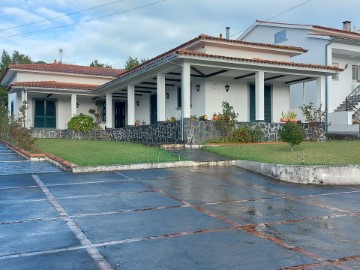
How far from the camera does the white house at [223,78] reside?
16.0 metres

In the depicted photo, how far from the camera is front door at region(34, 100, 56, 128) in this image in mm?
26156

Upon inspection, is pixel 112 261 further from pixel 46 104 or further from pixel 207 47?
pixel 46 104

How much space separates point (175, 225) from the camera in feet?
16.8

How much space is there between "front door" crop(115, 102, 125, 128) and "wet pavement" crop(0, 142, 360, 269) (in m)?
19.5

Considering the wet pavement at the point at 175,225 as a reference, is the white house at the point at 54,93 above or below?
above

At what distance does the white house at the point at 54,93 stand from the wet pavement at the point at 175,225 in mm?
16804

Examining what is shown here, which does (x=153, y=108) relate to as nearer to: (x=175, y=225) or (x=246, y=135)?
(x=246, y=135)

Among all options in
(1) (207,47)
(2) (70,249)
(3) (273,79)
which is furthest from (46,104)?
(2) (70,249)

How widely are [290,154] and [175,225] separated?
8.00m

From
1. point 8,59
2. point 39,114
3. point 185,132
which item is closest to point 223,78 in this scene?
point 185,132

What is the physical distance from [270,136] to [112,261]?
1449 cm

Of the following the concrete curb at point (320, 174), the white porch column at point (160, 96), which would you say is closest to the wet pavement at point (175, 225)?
the concrete curb at point (320, 174)

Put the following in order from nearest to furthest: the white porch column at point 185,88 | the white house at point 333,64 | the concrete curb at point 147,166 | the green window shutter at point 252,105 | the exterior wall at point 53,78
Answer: the concrete curb at point 147,166 → the white porch column at point 185,88 → the green window shutter at point 252,105 → the white house at point 333,64 → the exterior wall at point 53,78

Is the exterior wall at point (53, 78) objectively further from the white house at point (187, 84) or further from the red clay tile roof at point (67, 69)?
the red clay tile roof at point (67, 69)
